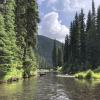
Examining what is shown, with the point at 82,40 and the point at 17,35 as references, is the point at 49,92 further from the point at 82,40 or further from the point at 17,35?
the point at 82,40

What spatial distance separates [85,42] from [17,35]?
38.9 metres

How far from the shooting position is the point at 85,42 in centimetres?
10050

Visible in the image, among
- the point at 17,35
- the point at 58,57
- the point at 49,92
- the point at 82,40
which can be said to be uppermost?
the point at 82,40

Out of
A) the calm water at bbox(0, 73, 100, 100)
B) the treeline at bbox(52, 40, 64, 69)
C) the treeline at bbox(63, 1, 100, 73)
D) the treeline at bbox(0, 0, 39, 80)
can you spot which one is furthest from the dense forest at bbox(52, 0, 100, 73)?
the treeline at bbox(52, 40, 64, 69)

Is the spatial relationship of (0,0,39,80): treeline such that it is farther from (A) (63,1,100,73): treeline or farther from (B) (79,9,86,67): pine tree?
(B) (79,9,86,67): pine tree

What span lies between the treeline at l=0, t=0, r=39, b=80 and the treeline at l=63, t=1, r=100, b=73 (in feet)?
69.7

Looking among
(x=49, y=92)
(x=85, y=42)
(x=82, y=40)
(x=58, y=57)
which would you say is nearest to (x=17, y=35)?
(x=49, y=92)

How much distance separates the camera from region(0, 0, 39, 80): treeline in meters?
52.4

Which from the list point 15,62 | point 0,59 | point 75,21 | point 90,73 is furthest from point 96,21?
point 0,59

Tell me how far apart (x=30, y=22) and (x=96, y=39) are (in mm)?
25106

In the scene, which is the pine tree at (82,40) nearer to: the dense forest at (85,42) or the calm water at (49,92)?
the dense forest at (85,42)

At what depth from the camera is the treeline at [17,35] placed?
5244 centimetres

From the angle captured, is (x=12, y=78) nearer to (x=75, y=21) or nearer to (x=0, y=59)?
(x=0, y=59)

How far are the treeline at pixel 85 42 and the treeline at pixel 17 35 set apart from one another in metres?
21.2
